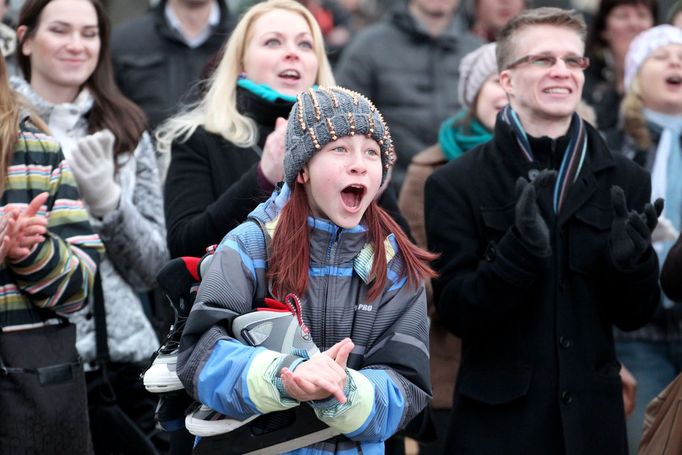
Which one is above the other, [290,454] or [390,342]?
[390,342]

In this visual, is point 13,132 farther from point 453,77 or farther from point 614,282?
point 453,77

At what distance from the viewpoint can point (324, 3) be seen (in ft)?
34.3

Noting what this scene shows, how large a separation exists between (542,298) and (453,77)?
127 inches

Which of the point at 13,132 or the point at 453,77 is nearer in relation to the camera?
the point at 13,132

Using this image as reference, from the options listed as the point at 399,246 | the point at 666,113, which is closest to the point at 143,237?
the point at 399,246

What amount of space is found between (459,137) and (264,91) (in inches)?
56.1

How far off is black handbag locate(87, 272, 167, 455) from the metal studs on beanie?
153cm

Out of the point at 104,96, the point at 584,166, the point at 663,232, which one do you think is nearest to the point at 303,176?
the point at 584,166

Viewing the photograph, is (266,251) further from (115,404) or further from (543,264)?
(115,404)

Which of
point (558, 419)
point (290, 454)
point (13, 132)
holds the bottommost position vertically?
point (558, 419)

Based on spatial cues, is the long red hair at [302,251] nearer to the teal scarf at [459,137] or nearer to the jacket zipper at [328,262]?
the jacket zipper at [328,262]

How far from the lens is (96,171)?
17.8 ft

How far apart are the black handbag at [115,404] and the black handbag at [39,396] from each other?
591 mm

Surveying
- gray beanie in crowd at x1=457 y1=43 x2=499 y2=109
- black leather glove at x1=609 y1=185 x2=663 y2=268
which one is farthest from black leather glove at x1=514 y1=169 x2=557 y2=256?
gray beanie in crowd at x1=457 y1=43 x2=499 y2=109
